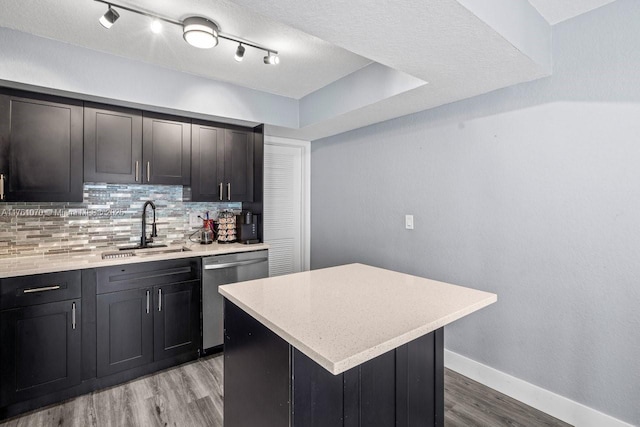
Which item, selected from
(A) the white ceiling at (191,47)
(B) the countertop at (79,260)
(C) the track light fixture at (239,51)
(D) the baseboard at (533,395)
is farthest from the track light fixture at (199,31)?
(D) the baseboard at (533,395)

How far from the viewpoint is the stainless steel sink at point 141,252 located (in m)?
2.60

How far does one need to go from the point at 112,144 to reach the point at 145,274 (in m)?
1.12

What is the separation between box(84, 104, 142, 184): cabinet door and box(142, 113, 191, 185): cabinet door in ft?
0.21

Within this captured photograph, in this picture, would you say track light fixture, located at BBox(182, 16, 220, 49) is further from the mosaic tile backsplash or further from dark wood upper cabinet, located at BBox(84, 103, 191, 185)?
the mosaic tile backsplash

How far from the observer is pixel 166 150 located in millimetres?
2875

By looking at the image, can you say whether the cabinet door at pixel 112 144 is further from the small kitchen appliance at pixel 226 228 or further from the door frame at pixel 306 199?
the door frame at pixel 306 199

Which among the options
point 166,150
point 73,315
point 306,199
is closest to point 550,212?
point 306,199

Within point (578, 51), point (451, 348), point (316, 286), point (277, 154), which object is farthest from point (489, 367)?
point (277, 154)

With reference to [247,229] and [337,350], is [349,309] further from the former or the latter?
[247,229]

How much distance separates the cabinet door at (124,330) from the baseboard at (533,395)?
2.52 meters

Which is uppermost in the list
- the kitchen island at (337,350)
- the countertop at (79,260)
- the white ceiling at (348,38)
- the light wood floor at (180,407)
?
the white ceiling at (348,38)

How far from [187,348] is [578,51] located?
140 inches

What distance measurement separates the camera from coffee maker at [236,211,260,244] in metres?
3.31

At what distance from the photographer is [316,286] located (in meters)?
1.68
